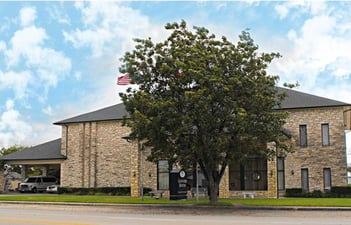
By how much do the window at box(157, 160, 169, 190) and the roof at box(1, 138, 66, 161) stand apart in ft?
39.6

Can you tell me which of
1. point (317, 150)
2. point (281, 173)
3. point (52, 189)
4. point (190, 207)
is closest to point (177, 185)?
point (190, 207)

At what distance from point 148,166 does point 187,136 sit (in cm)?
1492

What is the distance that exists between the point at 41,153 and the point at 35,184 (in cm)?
386

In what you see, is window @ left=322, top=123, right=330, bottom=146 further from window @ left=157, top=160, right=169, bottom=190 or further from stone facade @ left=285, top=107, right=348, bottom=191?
window @ left=157, top=160, right=169, bottom=190

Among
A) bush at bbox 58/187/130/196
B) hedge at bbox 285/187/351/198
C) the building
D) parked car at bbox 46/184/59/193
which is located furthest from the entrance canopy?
hedge at bbox 285/187/351/198

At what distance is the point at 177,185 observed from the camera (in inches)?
1266

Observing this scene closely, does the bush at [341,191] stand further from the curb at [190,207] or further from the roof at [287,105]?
the curb at [190,207]

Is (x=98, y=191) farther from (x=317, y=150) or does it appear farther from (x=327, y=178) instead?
(x=327, y=178)

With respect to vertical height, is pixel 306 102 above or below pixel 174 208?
above

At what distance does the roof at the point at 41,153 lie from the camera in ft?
161

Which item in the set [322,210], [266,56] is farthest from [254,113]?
[322,210]

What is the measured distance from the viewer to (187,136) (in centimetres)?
2638

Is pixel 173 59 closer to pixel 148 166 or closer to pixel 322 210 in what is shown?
pixel 322 210

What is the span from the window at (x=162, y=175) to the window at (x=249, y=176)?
501 cm
